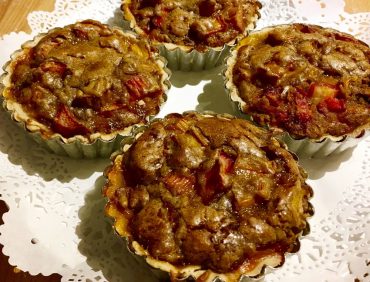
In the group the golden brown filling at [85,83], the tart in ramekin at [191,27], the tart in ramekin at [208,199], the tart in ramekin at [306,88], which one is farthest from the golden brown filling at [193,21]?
the tart in ramekin at [208,199]

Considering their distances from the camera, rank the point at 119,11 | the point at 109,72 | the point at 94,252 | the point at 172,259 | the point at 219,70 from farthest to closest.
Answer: the point at 119,11
the point at 219,70
the point at 109,72
the point at 94,252
the point at 172,259

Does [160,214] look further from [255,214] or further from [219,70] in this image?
[219,70]

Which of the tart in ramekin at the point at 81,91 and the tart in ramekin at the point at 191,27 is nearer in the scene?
the tart in ramekin at the point at 81,91

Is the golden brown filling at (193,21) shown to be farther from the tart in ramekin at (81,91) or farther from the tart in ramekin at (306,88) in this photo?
the tart in ramekin at (81,91)

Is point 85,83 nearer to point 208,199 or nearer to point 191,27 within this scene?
point 191,27

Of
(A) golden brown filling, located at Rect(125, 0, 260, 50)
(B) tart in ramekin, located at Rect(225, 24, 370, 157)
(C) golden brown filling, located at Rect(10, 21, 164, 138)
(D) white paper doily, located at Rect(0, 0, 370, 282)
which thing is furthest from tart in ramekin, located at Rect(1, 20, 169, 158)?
(B) tart in ramekin, located at Rect(225, 24, 370, 157)

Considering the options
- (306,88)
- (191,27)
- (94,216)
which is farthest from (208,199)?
(191,27)

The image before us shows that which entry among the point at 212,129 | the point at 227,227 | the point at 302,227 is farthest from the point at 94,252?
the point at 302,227
